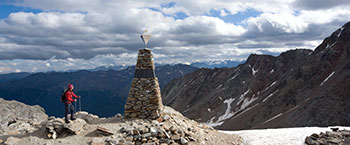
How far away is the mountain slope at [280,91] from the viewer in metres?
65.2

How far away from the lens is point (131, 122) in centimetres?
1703

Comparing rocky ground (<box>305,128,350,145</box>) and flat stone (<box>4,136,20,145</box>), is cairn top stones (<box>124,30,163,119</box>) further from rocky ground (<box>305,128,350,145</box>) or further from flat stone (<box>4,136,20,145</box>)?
rocky ground (<box>305,128,350,145</box>)

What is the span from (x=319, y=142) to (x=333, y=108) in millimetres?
56572

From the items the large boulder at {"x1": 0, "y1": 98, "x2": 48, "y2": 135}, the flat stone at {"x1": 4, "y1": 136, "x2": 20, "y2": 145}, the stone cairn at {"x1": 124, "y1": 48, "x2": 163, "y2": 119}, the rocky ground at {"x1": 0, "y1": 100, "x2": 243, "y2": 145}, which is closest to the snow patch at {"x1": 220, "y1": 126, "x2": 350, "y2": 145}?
the rocky ground at {"x1": 0, "y1": 100, "x2": 243, "y2": 145}

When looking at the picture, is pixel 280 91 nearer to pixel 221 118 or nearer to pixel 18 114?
pixel 221 118

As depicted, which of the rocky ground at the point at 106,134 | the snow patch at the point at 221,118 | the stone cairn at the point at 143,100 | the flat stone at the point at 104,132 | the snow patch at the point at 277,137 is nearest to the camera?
the rocky ground at the point at 106,134

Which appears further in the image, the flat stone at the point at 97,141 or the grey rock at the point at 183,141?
the grey rock at the point at 183,141

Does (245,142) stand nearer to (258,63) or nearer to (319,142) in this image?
(319,142)

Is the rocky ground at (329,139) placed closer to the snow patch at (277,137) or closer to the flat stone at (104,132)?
the snow patch at (277,137)

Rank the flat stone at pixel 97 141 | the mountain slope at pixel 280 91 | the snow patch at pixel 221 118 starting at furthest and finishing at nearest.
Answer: the snow patch at pixel 221 118, the mountain slope at pixel 280 91, the flat stone at pixel 97 141

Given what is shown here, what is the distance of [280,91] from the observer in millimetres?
94688

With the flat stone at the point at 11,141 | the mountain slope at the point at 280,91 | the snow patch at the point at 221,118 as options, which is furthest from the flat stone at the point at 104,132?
the snow patch at the point at 221,118

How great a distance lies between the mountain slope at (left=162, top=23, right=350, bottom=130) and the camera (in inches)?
2569

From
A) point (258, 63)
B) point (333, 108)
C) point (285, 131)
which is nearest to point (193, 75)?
point (258, 63)
